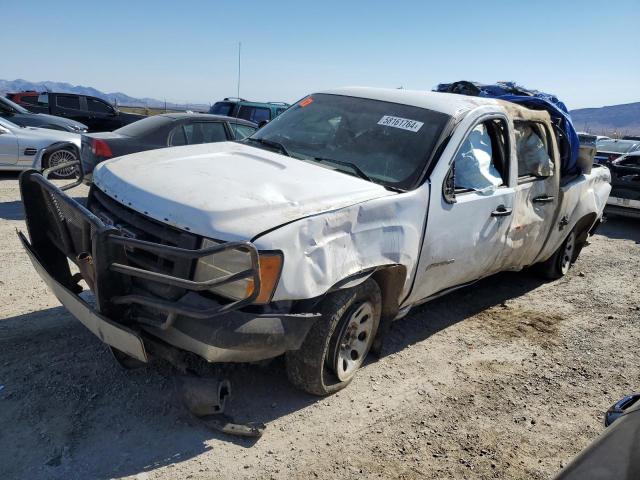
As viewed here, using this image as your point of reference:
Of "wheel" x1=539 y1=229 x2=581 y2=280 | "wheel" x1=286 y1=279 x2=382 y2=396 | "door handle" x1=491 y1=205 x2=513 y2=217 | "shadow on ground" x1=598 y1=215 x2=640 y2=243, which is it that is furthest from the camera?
"shadow on ground" x1=598 y1=215 x2=640 y2=243

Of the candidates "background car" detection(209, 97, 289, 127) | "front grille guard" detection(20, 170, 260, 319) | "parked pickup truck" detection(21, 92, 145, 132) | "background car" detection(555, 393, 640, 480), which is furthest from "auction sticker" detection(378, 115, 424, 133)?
"parked pickup truck" detection(21, 92, 145, 132)

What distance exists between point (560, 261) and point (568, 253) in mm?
239

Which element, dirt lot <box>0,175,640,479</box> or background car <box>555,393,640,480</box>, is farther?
dirt lot <box>0,175,640,479</box>

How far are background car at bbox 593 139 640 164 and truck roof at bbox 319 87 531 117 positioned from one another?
9580mm

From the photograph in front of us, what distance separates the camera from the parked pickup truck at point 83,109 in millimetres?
15133

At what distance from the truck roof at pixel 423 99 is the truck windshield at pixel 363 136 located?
0.07 meters

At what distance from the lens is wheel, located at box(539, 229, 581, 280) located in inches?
240

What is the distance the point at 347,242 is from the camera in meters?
2.95

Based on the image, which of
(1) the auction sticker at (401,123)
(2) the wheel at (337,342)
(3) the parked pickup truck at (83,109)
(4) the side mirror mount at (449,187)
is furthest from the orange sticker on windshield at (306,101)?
(3) the parked pickup truck at (83,109)

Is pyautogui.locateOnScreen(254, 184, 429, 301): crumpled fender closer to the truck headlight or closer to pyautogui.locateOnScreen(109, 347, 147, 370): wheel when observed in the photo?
the truck headlight

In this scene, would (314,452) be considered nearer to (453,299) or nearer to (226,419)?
(226,419)

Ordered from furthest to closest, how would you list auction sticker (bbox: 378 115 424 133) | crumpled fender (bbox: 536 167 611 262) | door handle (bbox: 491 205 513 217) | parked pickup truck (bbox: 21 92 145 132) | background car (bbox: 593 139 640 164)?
parked pickup truck (bbox: 21 92 145 132), background car (bbox: 593 139 640 164), crumpled fender (bbox: 536 167 611 262), door handle (bbox: 491 205 513 217), auction sticker (bbox: 378 115 424 133)

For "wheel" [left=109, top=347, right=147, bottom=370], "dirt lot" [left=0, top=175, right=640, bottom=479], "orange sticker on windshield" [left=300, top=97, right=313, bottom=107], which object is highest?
"orange sticker on windshield" [left=300, top=97, right=313, bottom=107]

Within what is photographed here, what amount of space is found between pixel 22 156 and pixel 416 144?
8.23 metres
